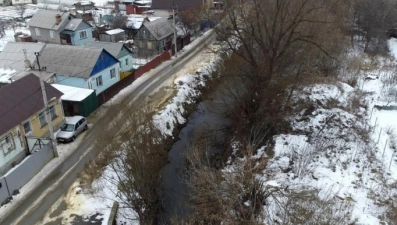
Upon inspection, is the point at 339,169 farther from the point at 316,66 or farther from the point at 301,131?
the point at 316,66

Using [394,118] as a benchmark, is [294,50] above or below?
above

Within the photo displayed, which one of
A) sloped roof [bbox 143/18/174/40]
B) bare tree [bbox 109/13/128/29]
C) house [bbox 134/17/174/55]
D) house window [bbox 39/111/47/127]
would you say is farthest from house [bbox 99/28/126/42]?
house window [bbox 39/111/47/127]

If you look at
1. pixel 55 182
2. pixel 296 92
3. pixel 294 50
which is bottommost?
pixel 55 182

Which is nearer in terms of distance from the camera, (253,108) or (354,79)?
(253,108)

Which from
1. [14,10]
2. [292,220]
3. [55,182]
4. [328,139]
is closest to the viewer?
[292,220]

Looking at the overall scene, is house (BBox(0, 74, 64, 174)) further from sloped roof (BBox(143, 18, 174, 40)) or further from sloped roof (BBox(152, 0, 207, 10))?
sloped roof (BBox(152, 0, 207, 10))

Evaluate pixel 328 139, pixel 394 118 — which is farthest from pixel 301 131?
pixel 394 118

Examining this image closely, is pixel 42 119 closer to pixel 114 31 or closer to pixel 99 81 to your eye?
pixel 99 81

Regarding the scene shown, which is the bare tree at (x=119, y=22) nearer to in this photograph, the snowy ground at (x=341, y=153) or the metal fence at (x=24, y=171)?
the snowy ground at (x=341, y=153)
